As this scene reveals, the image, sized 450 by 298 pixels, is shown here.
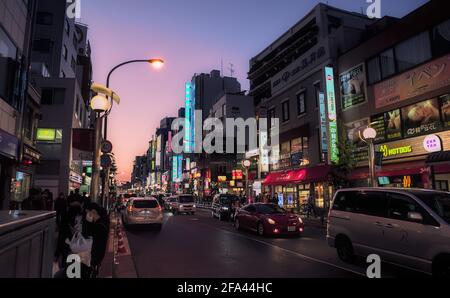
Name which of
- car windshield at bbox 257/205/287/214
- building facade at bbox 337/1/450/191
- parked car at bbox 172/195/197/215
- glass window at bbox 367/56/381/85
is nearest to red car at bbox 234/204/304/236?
car windshield at bbox 257/205/287/214

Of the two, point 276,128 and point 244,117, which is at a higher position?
point 244,117

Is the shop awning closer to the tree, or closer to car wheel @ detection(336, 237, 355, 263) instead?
the tree

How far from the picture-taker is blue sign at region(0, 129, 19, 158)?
1315 centimetres

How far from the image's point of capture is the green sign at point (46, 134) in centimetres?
3061

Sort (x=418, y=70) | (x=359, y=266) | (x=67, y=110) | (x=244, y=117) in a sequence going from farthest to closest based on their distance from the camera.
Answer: (x=244, y=117), (x=67, y=110), (x=418, y=70), (x=359, y=266)

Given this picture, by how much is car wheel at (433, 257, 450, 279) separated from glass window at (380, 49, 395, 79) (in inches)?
663

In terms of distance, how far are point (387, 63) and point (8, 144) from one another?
2083 centimetres

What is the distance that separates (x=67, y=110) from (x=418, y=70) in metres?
28.3

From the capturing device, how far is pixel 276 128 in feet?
117

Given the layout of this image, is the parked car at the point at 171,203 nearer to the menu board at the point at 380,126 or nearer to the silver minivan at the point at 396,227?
the menu board at the point at 380,126

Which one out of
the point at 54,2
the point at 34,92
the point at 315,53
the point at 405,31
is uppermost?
the point at 54,2

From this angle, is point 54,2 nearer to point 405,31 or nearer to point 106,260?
point 405,31

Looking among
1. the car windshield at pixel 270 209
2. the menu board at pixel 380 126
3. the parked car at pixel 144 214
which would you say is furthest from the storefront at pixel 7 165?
the menu board at pixel 380 126
